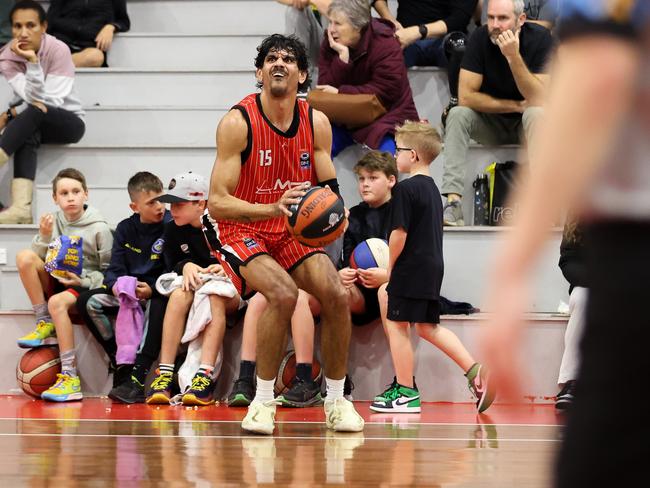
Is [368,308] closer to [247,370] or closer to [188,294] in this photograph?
[247,370]

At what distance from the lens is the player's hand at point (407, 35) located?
753cm

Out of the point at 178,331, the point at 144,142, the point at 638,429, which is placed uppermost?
the point at 144,142

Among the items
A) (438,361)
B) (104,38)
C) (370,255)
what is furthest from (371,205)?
(104,38)

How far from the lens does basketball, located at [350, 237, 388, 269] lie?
19.6ft

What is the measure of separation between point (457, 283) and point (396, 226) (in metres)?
1.10

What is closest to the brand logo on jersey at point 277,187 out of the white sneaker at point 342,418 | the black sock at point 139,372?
the white sneaker at point 342,418

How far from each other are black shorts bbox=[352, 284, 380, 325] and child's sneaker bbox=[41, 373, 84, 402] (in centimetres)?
173

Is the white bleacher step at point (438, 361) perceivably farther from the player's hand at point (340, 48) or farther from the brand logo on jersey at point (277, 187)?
the player's hand at point (340, 48)

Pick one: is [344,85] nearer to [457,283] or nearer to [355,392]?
[457,283]

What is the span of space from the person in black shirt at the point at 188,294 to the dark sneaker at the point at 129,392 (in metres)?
0.08

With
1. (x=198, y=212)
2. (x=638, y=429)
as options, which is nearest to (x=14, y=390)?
(x=198, y=212)

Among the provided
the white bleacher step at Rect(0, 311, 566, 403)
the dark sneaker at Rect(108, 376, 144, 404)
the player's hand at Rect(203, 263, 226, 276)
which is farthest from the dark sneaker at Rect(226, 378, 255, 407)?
the player's hand at Rect(203, 263, 226, 276)

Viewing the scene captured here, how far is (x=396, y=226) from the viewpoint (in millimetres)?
5551

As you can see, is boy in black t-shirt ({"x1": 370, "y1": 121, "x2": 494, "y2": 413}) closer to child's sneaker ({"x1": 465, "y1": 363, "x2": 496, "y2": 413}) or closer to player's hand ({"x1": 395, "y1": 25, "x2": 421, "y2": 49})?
child's sneaker ({"x1": 465, "y1": 363, "x2": 496, "y2": 413})
